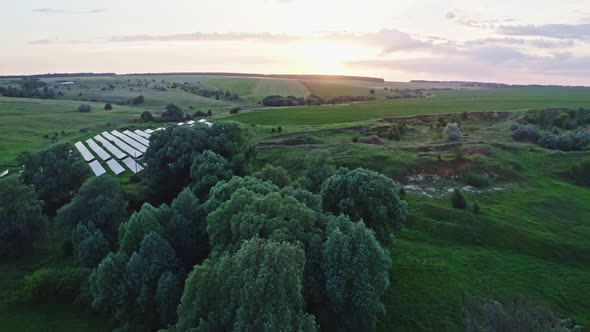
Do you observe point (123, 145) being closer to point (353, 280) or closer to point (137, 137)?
point (137, 137)

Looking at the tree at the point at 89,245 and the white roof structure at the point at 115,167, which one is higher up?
the white roof structure at the point at 115,167

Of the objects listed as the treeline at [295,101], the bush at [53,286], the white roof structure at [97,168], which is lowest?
the bush at [53,286]

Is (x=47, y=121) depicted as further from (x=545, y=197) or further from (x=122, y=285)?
(x=545, y=197)

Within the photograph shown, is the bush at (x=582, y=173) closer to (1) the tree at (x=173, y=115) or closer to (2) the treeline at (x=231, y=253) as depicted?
(2) the treeline at (x=231, y=253)

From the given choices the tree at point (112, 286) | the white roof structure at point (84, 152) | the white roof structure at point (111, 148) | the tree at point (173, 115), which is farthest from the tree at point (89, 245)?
the tree at point (173, 115)

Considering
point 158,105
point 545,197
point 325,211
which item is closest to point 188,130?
point 325,211

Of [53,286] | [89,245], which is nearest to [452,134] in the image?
[89,245]

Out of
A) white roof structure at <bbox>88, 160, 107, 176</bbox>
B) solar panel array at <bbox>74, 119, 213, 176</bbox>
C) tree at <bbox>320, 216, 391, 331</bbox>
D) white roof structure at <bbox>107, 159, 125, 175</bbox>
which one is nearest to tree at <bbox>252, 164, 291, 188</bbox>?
tree at <bbox>320, 216, 391, 331</bbox>
